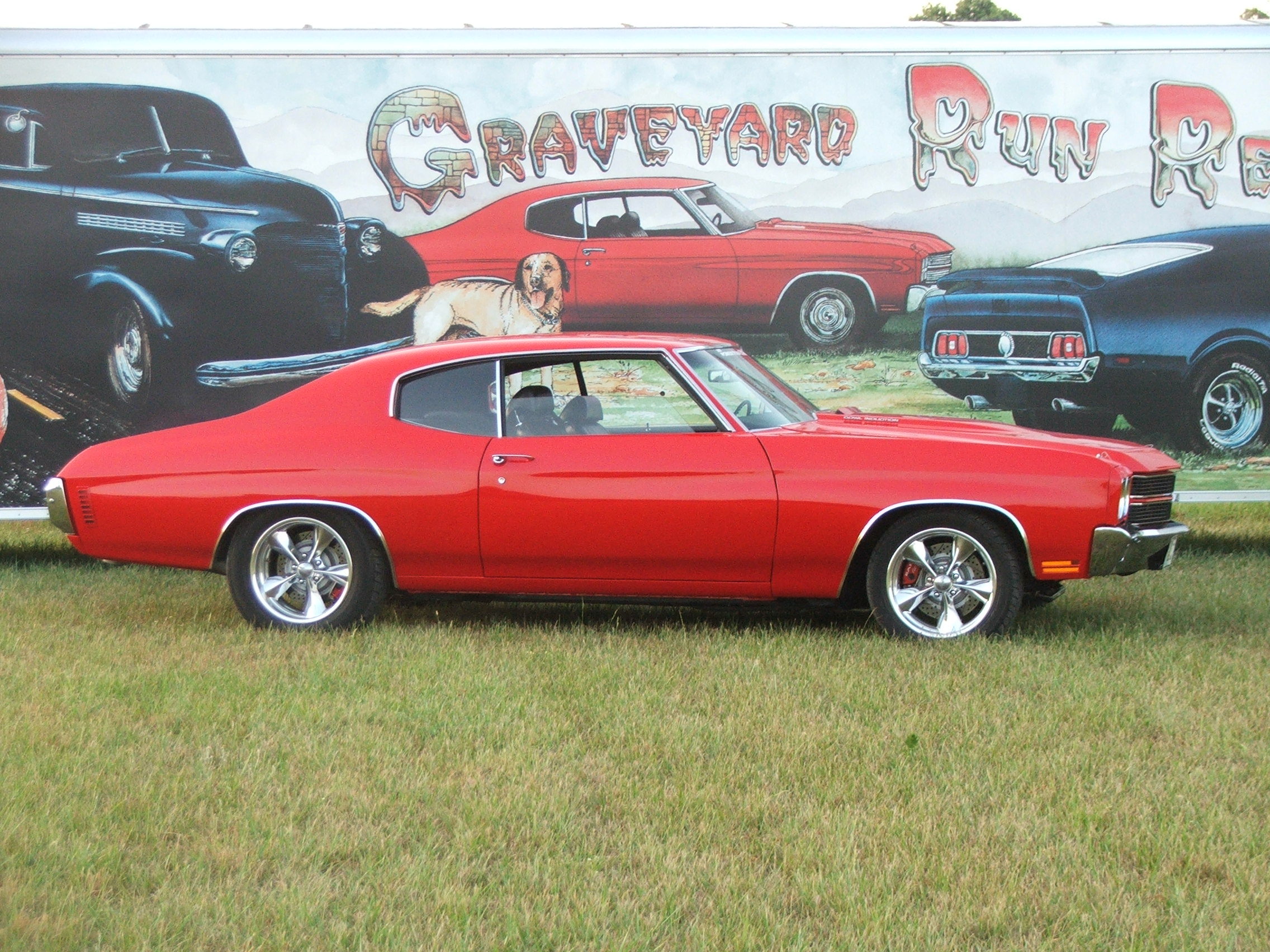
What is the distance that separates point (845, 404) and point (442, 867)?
16.4 ft

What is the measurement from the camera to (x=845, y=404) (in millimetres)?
7820

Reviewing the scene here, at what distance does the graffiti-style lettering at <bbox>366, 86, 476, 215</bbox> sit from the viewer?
25.4 feet

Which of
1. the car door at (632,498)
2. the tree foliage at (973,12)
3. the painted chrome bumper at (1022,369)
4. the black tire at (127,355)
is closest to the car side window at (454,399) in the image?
the car door at (632,498)

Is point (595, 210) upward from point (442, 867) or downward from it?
upward

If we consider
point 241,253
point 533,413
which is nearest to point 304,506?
point 533,413

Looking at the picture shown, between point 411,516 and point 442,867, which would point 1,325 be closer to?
point 411,516

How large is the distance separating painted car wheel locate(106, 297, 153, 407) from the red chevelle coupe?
1348 mm

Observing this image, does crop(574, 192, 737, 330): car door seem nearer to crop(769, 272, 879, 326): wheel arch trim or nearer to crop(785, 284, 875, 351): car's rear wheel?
crop(769, 272, 879, 326): wheel arch trim

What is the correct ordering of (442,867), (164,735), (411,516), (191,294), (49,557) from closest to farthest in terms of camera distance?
1. (442,867)
2. (164,735)
3. (411,516)
4. (191,294)
5. (49,557)

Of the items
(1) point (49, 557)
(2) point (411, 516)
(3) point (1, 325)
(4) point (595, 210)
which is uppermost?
(4) point (595, 210)

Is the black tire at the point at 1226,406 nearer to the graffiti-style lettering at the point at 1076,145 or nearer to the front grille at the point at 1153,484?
the graffiti-style lettering at the point at 1076,145

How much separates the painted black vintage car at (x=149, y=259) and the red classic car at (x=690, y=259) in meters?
0.83

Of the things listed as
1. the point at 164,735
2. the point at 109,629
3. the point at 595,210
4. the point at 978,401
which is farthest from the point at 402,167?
the point at 164,735

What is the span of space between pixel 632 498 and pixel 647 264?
2.29 m
